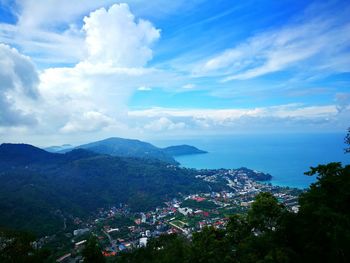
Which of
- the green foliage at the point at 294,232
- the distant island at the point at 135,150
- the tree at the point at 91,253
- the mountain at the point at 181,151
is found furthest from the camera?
the mountain at the point at 181,151

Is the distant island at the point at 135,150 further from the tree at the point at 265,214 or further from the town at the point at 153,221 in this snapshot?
the tree at the point at 265,214

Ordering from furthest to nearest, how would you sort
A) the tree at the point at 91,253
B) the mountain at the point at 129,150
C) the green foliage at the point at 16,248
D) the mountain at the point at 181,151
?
1. the mountain at the point at 181,151
2. the mountain at the point at 129,150
3. the tree at the point at 91,253
4. the green foliage at the point at 16,248

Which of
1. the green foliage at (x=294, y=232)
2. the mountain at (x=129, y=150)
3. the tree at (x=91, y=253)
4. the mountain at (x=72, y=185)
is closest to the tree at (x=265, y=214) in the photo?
the green foliage at (x=294, y=232)

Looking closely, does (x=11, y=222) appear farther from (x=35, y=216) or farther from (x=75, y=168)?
(x=75, y=168)

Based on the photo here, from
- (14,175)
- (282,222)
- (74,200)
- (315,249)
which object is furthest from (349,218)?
(14,175)

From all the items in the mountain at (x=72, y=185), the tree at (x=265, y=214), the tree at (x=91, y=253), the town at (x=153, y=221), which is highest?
the tree at (x=265, y=214)

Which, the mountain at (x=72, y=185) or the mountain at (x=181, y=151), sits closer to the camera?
the mountain at (x=72, y=185)

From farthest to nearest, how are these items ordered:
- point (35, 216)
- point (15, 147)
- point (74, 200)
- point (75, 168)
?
point (15, 147) → point (75, 168) → point (74, 200) → point (35, 216)

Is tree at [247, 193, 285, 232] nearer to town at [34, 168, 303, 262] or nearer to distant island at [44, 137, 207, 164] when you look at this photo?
town at [34, 168, 303, 262]
